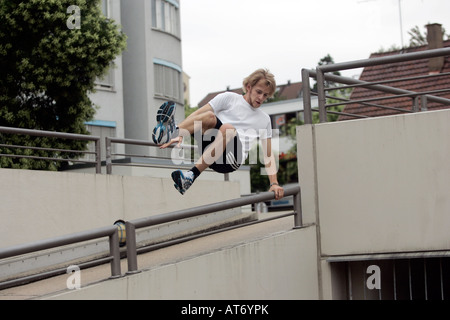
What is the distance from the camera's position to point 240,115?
7379 millimetres

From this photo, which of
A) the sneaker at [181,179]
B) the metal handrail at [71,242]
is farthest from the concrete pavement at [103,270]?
the sneaker at [181,179]

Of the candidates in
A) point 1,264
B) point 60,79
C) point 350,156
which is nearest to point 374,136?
point 350,156

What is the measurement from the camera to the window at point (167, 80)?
26.2 meters

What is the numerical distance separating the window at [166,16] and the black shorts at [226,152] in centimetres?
1971

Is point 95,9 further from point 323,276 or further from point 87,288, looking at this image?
point 87,288

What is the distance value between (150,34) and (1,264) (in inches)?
708

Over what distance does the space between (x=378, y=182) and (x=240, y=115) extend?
2.07 m

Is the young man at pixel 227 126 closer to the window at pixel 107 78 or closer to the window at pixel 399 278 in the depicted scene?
the window at pixel 399 278


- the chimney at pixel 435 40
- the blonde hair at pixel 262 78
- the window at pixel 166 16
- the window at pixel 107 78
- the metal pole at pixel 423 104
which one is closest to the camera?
the blonde hair at pixel 262 78

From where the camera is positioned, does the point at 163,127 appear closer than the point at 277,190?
Yes

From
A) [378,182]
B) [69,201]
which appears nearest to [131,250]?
[378,182]

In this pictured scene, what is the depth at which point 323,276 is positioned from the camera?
8.67m

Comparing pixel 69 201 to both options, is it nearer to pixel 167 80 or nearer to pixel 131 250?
pixel 131 250

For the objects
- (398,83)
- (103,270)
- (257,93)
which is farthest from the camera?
(398,83)
